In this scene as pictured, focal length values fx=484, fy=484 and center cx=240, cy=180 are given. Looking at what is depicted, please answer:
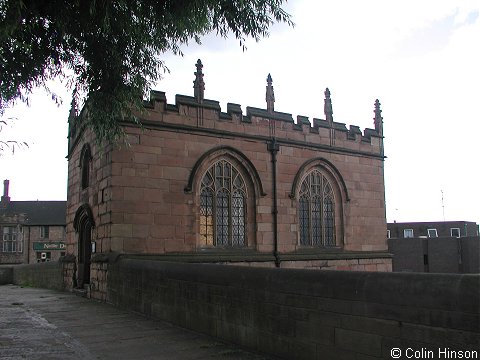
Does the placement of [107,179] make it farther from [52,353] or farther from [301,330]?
[301,330]

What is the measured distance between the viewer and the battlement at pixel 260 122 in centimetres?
1542

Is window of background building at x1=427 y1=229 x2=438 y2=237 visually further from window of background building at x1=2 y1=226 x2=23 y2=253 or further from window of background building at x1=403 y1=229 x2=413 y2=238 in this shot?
window of background building at x1=2 y1=226 x2=23 y2=253

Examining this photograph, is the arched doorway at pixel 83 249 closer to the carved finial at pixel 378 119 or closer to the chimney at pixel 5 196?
the carved finial at pixel 378 119

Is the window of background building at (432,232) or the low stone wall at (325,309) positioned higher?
the window of background building at (432,232)

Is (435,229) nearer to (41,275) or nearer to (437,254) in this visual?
(437,254)

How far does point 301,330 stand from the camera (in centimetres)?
648

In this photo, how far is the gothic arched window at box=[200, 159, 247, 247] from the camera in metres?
15.9

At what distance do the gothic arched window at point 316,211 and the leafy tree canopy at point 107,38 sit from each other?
32.0 ft

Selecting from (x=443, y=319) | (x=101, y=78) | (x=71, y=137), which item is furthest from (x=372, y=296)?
(x=71, y=137)

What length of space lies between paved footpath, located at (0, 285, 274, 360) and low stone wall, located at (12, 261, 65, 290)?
793 cm

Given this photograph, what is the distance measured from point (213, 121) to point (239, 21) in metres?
8.07

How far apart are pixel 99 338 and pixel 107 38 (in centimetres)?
528

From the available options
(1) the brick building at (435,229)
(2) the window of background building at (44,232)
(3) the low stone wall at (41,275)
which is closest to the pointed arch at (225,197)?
(3) the low stone wall at (41,275)

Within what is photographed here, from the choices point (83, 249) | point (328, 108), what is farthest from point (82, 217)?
point (328, 108)
